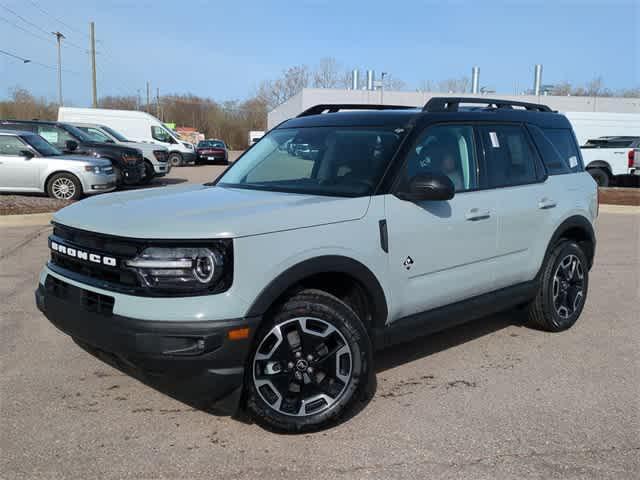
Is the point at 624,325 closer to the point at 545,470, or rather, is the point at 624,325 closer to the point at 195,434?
the point at 545,470

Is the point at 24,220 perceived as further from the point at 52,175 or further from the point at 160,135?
the point at 160,135

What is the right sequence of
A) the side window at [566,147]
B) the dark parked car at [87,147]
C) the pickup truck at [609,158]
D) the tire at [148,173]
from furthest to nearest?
the pickup truck at [609,158] → the tire at [148,173] → the dark parked car at [87,147] → the side window at [566,147]

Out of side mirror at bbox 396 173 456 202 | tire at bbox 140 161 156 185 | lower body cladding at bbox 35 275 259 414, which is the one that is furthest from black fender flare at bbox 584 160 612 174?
lower body cladding at bbox 35 275 259 414

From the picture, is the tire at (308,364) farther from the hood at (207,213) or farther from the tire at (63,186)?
the tire at (63,186)

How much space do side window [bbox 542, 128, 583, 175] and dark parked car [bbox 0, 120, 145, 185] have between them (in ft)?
40.7

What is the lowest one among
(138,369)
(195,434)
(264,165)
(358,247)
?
(195,434)

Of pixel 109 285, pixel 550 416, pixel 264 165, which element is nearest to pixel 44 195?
pixel 264 165

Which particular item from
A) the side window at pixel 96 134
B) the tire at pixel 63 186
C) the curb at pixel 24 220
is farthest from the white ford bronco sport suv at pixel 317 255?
the side window at pixel 96 134

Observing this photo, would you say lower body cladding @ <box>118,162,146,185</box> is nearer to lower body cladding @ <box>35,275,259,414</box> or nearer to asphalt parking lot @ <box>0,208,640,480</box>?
asphalt parking lot @ <box>0,208,640,480</box>

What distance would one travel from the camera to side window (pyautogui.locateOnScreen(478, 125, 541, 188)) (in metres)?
4.43

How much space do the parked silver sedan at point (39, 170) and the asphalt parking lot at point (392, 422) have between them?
9151 mm

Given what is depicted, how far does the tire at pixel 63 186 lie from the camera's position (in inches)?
529

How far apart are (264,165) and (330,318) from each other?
1699 millimetres

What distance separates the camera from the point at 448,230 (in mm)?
3928
